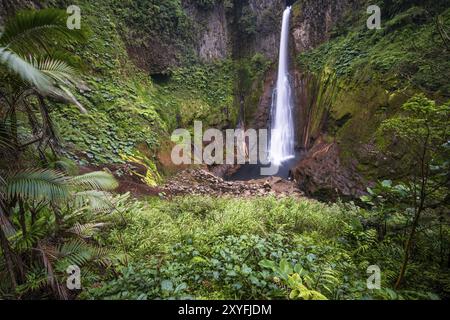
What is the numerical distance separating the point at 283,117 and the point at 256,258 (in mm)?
13553

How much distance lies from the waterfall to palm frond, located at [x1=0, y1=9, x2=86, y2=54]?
13.1m

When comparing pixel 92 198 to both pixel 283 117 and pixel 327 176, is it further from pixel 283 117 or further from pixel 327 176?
pixel 283 117

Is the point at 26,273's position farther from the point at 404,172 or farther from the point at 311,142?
the point at 311,142

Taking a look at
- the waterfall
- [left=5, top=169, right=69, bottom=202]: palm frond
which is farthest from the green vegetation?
the waterfall

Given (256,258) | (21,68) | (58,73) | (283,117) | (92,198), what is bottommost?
(256,258)

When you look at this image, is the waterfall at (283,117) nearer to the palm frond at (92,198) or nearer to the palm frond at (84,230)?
the palm frond at (84,230)

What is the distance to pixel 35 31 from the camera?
9.55 feet

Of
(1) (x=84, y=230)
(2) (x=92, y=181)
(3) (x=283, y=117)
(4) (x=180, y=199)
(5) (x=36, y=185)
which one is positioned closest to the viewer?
(5) (x=36, y=185)

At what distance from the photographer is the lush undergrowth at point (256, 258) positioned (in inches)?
111

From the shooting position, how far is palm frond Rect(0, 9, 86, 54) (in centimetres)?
274

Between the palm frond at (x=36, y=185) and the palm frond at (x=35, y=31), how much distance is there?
54.5 inches

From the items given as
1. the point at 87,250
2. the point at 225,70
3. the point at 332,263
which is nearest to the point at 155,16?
the point at 225,70
